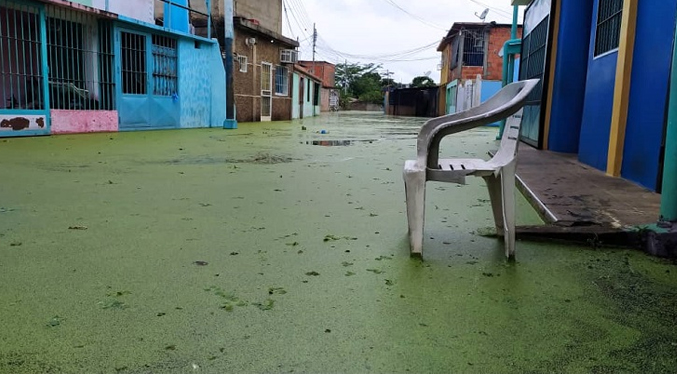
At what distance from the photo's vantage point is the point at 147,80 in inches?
402

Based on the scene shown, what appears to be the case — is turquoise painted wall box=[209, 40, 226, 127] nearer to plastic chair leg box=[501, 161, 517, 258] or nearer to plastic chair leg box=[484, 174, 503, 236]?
plastic chair leg box=[484, 174, 503, 236]

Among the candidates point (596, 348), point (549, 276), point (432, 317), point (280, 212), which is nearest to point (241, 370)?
point (432, 317)

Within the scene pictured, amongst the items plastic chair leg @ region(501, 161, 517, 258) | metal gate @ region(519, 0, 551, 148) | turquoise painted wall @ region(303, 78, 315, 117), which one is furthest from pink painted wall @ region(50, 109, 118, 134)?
turquoise painted wall @ region(303, 78, 315, 117)

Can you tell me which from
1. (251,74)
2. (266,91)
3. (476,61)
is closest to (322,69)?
(476,61)

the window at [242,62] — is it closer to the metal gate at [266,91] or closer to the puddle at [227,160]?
the metal gate at [266,91]

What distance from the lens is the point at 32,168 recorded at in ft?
15.2

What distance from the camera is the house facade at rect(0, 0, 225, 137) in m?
7.86

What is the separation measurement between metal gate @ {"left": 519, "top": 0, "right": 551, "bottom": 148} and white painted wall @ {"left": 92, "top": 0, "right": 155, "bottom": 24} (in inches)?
279

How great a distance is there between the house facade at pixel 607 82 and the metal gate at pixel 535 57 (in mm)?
16

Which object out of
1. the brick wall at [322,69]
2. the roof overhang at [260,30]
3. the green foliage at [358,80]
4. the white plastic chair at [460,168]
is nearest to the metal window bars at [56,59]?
the roof overhang at [260,30]

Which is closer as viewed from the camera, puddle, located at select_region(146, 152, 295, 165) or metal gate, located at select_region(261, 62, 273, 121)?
puddle, located at select_region(146, 152, 295, 165)

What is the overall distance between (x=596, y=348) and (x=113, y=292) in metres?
1.50

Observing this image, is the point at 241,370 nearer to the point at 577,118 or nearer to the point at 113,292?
the point at 113,292

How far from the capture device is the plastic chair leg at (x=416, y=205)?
2156 millimetres
